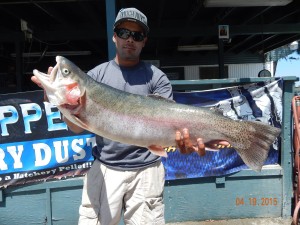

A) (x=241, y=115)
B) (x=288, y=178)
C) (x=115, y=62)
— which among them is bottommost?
(x=288, y=178)

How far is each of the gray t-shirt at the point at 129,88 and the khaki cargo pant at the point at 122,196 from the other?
0.22ft

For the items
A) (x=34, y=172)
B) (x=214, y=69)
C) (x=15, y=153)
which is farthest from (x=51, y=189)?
(x=214, y=69)

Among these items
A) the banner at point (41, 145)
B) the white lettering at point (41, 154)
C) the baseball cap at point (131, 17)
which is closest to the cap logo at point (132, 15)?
the baseball cap at point (131, 17)

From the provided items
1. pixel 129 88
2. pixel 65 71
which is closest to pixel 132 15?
pixel 129 88

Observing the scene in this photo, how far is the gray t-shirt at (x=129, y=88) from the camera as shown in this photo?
2697mm

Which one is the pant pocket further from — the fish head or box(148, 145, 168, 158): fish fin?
the fish head

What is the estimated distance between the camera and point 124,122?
2447 mm

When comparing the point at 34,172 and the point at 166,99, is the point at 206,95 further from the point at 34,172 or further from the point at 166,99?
the point at 34,172

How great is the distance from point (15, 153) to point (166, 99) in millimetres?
2291

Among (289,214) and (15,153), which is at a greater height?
(15,153)

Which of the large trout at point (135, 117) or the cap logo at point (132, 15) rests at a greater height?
the cap logo at point (132, 15)
